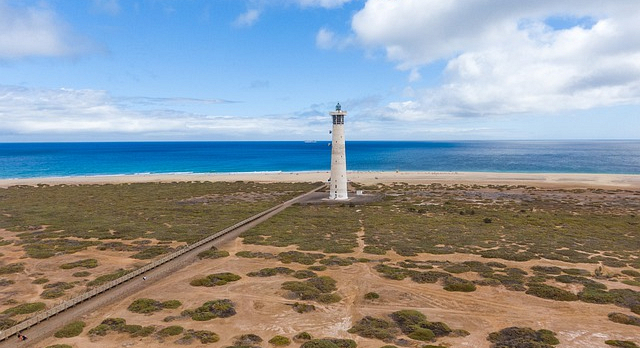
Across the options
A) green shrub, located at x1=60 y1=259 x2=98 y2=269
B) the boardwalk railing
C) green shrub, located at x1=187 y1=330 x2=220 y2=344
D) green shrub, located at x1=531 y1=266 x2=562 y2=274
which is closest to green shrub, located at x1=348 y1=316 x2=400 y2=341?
green shrub, located at x1=187 y1=330 x2=220 y2=344

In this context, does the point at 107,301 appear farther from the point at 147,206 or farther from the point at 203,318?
the point at 147,206

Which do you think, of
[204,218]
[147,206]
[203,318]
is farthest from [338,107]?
[203,318]

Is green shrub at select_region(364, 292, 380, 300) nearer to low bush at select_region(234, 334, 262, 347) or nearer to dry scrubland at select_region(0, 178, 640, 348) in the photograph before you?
dry scrubland at select_region(0, 178, 640, 348)

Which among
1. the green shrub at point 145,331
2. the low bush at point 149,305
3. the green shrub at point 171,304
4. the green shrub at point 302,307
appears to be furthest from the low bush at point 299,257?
the green shrub at point 145,331

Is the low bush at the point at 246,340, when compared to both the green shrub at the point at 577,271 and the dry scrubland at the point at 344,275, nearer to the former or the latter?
the dry scrubland at the point at 344,275

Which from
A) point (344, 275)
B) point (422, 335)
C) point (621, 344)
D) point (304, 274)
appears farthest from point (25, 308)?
point (621, 344)

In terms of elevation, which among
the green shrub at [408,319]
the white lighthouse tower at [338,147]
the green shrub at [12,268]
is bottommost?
the green shrub at [408,319]
